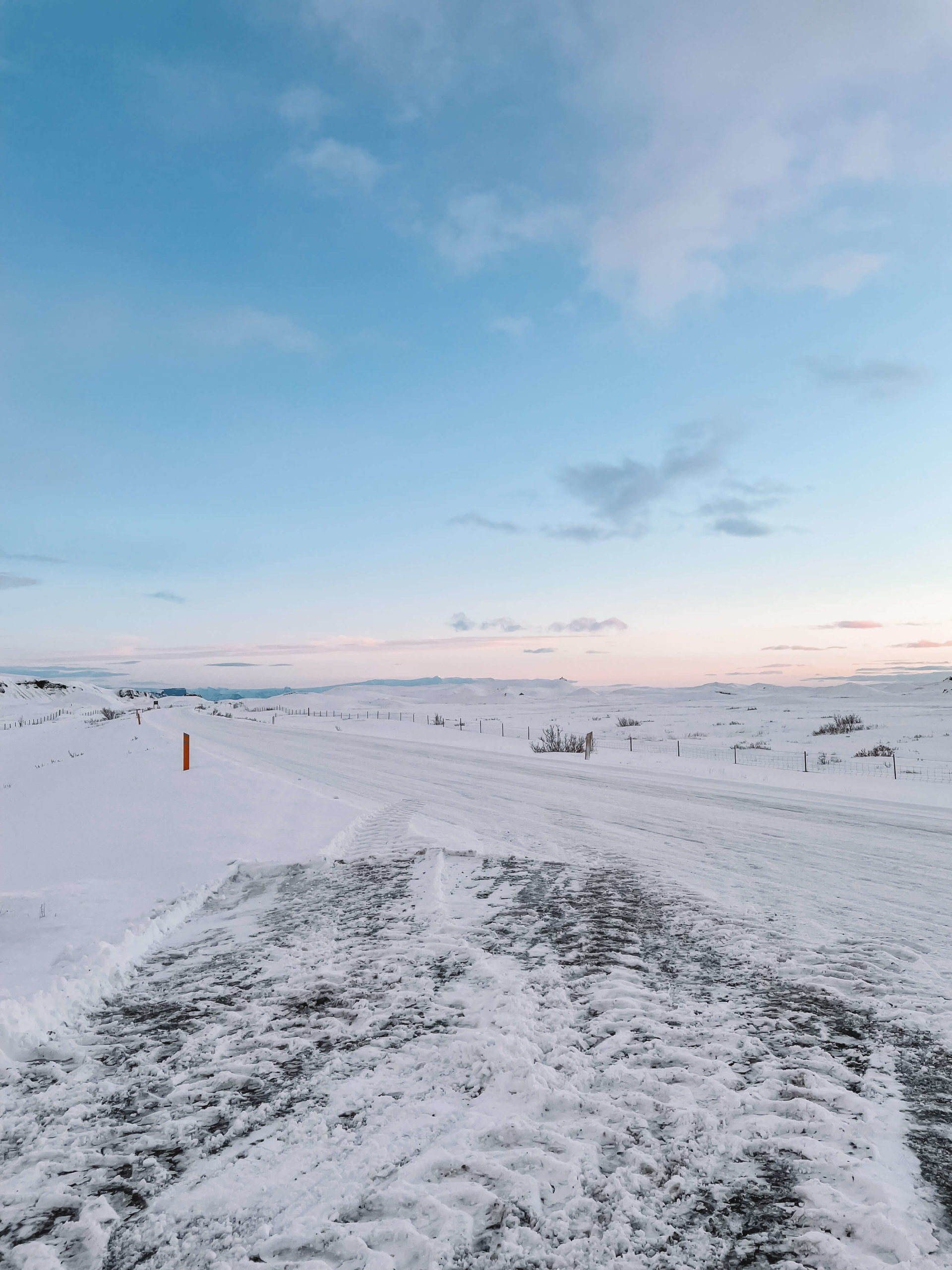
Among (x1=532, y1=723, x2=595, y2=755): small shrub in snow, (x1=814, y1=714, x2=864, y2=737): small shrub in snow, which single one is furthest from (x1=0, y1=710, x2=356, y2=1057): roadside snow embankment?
(x1=814, y1=714, x2=864, y2=737): small shrub in snow

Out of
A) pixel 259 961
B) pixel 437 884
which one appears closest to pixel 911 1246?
pixel 259 961

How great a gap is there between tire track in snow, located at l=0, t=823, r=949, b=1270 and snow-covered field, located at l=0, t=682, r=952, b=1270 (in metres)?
0.02

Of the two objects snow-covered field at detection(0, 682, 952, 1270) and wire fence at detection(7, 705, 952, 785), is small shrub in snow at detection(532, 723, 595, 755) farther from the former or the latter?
snow-covered field at detection(0, 682, 952, 1270)

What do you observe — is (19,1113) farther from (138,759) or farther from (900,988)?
(138,759)

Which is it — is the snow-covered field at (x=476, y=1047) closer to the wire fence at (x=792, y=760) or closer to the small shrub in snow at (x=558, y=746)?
the wire fence at (x=792, y=760)

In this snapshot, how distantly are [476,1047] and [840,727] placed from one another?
110 ft

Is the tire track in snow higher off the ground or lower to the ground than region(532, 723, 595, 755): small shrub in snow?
higher

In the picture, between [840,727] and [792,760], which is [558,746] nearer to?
[792,760]

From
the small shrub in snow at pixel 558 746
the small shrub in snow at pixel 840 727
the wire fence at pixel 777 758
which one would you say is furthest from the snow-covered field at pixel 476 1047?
the small shrub in snow at pixel 840 727

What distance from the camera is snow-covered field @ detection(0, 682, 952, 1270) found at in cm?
258

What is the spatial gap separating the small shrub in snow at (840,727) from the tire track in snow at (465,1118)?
97.2 ft

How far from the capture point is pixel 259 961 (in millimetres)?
5430

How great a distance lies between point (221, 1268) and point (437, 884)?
5.07 m

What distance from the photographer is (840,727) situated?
32.1 m
